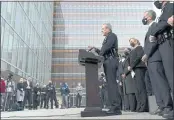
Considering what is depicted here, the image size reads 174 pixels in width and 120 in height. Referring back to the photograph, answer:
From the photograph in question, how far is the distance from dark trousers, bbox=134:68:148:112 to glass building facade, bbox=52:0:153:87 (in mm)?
43619

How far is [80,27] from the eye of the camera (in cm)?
5338

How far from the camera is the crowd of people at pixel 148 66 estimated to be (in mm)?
3420

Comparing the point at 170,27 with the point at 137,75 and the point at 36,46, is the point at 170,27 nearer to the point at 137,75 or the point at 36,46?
the point at 137,75

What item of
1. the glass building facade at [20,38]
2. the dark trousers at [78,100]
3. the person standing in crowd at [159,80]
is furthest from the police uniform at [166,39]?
the dark trousers at [78,100]

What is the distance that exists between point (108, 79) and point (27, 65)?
1844 centimetres

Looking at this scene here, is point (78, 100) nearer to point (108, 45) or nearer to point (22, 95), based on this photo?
point (22, 95)

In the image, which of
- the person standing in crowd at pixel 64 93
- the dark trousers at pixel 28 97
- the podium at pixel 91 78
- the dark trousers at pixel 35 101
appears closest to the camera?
the podium at pixel 91 78

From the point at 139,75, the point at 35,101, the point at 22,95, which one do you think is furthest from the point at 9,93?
the point at 139,75

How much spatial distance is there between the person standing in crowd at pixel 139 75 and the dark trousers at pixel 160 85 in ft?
4.84

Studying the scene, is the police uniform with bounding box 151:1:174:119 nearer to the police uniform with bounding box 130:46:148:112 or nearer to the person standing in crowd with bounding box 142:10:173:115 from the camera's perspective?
the person standing in crowd with bounding box 142:10:173:115

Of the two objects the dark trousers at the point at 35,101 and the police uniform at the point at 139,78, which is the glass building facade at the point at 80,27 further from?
the police uniform at the point at 139,78

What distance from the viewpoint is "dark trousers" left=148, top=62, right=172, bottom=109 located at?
3.55m

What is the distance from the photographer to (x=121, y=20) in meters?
52.6

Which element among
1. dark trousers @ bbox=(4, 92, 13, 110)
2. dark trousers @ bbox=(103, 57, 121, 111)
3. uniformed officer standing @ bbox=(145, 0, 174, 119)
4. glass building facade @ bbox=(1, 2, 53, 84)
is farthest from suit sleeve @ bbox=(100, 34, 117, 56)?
glass building facade @ bbox=(1, 2, 53, 84)
